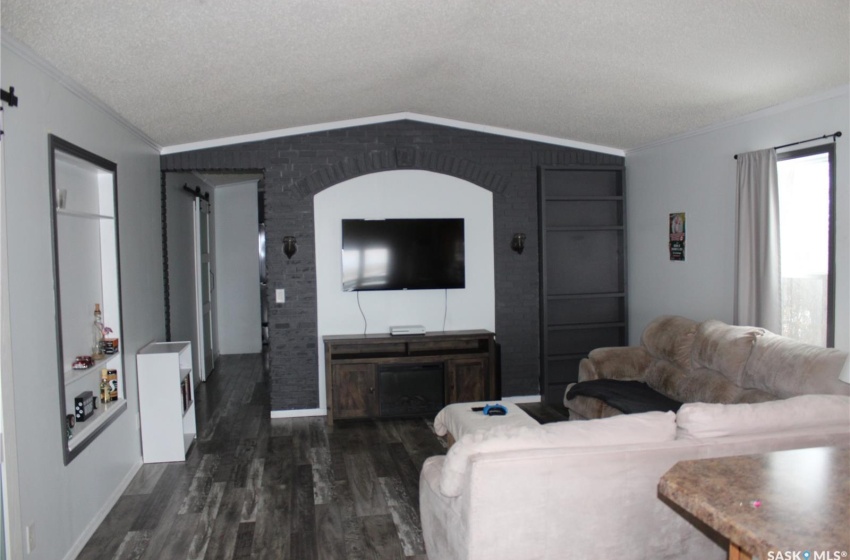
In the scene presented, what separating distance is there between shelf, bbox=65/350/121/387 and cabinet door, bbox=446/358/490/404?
9.29 ft

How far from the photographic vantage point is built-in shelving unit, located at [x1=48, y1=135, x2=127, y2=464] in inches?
131

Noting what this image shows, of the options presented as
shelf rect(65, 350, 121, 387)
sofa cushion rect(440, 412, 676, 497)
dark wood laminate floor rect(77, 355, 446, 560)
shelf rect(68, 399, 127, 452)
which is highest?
shelf rect(65, 350, 121, 387)

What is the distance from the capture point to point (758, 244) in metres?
4.39

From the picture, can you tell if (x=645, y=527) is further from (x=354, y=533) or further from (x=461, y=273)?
(x=461, y=273)

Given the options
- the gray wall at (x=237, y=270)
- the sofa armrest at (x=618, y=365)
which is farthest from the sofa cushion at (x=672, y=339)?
the gray wall at (x=237, y=270)

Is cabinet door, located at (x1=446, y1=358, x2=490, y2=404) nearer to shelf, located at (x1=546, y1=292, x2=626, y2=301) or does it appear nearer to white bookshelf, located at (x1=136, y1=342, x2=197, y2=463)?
shelf, located at (x1=546, y1=292, x2=626, y2=301)

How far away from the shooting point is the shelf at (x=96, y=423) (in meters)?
3.47

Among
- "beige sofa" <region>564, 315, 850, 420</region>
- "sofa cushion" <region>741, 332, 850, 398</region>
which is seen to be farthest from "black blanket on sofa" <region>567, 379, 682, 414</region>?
"sofa cushion" <region>741, 332, 850, 398</region>

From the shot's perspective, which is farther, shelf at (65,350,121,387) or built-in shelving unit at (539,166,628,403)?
built-in shelving unit at (539,166,628,403)

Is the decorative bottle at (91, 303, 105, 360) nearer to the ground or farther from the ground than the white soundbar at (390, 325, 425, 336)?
farther from the ground

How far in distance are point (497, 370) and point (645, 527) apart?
338cm

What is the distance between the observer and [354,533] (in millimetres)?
3553

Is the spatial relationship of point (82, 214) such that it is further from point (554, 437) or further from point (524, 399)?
→ point (524, 399)

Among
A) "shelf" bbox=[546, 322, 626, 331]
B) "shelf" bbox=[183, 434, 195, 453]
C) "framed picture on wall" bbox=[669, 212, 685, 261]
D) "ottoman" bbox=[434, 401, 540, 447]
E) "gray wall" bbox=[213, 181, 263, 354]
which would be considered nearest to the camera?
"ottoman" bbox=[434, 401, 540, 447]
